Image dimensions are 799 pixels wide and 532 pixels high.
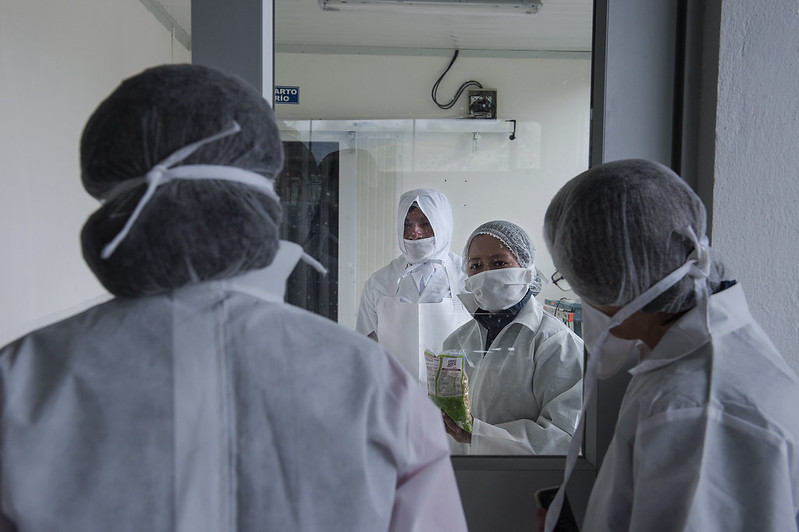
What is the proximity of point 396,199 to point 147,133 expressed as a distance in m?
1.34

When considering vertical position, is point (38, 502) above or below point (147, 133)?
below

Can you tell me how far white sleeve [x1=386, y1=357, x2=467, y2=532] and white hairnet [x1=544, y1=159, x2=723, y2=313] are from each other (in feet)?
1.16

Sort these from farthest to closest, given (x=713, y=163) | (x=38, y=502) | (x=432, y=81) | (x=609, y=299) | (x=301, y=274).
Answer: (x=432, y=81)
(x=301, y=274)
(x=713, y=163)
(x=609, y=299)
(x=38, y=502)

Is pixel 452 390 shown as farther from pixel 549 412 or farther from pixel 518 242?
pixel 518 242

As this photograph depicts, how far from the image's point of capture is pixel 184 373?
1.86ft

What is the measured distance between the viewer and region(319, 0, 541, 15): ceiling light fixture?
212 cm

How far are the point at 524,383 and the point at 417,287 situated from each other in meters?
0.58

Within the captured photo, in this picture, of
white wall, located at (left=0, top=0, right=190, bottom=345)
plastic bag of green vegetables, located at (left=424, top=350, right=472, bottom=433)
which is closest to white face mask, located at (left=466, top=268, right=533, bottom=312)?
plastic bag of green vegetables, located at (left=424, top=350, right=472, bottom=433)

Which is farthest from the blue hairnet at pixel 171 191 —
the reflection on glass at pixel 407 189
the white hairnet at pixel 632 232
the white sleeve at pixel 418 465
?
the reflection on glass at pixel 407 189

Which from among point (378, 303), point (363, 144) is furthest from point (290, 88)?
point (378, 303)

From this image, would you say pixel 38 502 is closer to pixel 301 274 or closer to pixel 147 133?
pixel 147 133

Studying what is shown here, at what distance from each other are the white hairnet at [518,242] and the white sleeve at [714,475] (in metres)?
0.97

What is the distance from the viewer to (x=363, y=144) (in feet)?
6.09

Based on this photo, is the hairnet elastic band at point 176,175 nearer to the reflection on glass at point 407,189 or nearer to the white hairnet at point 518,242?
the reflection on glass at point 407,189
